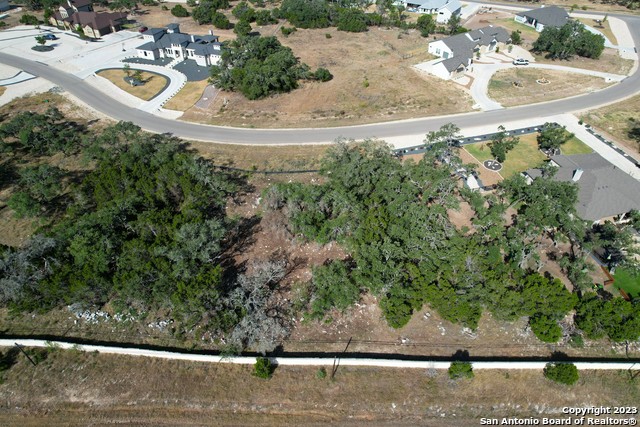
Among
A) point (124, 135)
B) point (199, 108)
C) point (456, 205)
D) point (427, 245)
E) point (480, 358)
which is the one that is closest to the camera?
point (480, 358)

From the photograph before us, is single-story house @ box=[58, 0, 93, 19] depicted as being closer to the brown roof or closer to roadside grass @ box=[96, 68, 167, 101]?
A: the brown roof

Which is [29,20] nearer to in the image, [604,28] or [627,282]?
[627,282]

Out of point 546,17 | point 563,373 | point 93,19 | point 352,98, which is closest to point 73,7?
point 93,19

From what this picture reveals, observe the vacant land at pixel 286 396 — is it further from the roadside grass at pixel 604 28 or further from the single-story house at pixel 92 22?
the roadside grass at pixel 604 28

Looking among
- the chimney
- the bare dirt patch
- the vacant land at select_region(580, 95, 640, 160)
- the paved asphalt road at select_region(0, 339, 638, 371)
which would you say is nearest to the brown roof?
the bare dirt patch

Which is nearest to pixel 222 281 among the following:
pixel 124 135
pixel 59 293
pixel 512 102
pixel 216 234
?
pixel 216 234

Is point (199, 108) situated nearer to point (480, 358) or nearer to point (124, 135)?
point (124, 135)
